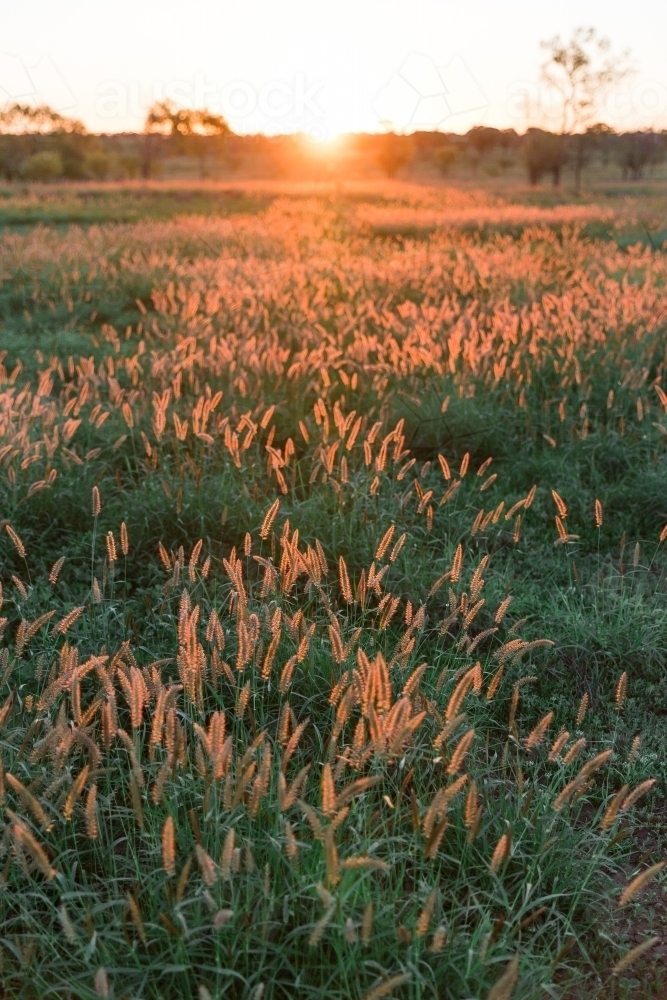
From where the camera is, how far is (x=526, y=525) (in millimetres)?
3994

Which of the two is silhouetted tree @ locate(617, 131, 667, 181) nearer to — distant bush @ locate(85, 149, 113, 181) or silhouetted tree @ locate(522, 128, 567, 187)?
silhouetted tree @ locate(522, 128, 567, 187)

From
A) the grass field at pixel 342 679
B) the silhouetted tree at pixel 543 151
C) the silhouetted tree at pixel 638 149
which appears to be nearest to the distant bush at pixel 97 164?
the silhouetted tree at pixel 543 151

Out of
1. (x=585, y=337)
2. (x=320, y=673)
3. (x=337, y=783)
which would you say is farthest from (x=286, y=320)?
(x=337, y=783)

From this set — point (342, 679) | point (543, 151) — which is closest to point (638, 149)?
point (543, 151)

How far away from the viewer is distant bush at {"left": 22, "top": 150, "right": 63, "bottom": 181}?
57969mm

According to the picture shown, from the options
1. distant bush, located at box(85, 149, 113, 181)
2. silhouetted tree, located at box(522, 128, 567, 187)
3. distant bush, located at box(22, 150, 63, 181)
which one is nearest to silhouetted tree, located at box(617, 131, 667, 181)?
silhouetted tree, located at box(522, 128, 567, 187)

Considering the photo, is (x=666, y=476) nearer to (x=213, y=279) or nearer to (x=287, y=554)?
(x=287, y=554)

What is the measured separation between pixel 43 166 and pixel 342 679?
210 ft

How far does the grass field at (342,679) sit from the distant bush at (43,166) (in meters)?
57.6

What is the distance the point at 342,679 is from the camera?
6.59 feet

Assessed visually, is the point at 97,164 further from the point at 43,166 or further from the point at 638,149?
the point at 638,149

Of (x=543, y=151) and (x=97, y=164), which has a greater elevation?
(x=543, y=151)

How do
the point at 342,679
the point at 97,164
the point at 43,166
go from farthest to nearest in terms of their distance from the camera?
the point at 97,164 < the point at 43,166 < the point at 342,679

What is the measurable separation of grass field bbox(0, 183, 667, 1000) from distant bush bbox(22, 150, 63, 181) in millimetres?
57594
